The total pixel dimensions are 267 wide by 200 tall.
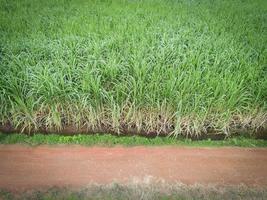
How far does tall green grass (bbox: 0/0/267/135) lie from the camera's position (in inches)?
123

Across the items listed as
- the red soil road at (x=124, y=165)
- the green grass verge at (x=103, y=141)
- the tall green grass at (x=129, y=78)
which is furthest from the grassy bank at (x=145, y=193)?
the tall green grass at (x=129, y=78)

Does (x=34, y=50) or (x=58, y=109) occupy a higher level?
(x=34, y=50)

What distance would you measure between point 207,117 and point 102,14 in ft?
9.19

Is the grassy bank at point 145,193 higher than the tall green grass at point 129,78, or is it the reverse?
the tall green grass at point 129,78

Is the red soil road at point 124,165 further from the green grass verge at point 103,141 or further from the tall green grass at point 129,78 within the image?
the tall green grass at point 129,78

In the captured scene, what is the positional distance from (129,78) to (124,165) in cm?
107

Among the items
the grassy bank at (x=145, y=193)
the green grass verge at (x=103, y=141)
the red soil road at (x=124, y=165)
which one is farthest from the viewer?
the green grass verge at (x=103, y=141)

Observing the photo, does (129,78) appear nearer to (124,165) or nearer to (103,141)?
(103,141)

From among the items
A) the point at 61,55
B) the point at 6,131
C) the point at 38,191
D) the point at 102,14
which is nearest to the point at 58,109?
the point at 6,131

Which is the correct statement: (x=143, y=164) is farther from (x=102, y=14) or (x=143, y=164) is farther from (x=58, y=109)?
(x=102, y=14)

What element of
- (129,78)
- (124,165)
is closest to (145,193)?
(124,165)

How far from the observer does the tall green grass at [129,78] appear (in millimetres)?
3137

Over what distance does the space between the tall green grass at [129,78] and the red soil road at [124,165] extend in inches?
Answer: 17.3

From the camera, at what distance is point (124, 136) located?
3.02 meters
